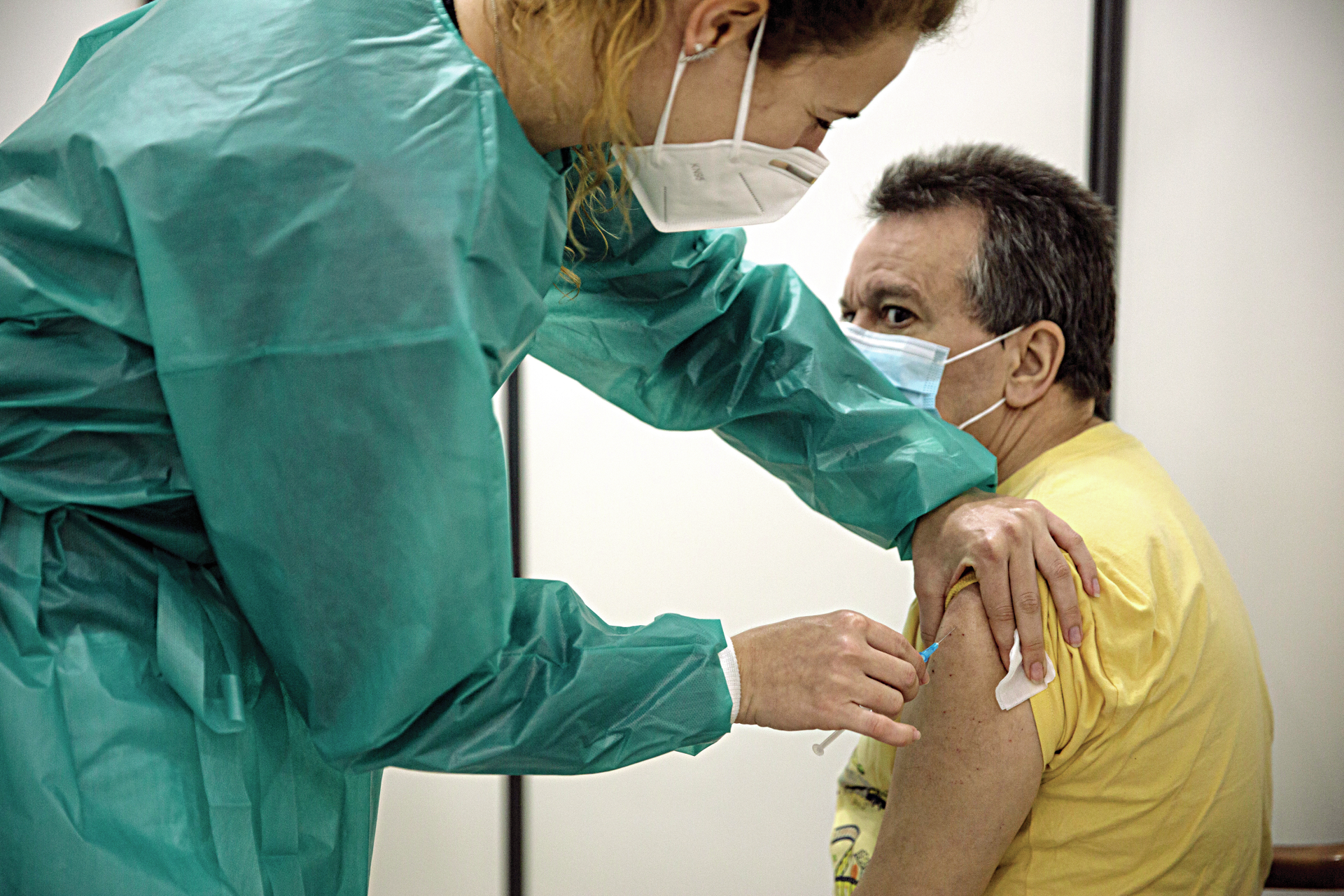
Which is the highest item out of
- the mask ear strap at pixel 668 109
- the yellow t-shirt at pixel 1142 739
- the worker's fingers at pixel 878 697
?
the mask ear strap at pixel 668 109

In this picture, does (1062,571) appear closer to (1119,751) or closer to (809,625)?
(1119,751)

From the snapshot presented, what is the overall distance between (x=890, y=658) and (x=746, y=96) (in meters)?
0.50

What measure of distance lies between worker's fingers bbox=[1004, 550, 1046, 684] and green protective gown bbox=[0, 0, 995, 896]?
0.36 meters

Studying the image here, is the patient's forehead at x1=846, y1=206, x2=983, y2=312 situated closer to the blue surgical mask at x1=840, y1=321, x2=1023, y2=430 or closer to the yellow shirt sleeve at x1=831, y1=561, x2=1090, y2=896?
the blue surgical mask at x1=840, y1=321, x2=1023, y2=430

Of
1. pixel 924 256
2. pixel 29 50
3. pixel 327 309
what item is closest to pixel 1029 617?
pixel 924 256

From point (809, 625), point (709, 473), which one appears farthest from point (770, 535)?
point (809, 625)

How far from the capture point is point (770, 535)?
2262 mm

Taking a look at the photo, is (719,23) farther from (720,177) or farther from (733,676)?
(733,676)

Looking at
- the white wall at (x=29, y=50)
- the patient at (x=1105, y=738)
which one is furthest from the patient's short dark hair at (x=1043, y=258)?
the white wall at (x=29, y=50)

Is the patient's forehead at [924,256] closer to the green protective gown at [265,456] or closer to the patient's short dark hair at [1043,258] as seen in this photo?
the patient's short dark hair at [1043,258]

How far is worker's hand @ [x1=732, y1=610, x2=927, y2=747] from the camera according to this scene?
2.65 ft

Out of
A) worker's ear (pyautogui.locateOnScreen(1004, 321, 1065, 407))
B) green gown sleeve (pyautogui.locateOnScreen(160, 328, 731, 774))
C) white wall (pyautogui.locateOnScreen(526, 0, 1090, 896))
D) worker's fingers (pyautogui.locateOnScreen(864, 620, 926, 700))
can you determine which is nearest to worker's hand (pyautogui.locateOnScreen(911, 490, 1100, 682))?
worker's fingers (pyautogui.locateOnScreen(864, 620, 926, 700))

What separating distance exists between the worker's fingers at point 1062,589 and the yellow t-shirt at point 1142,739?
0.05 feet

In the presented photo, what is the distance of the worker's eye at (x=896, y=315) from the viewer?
4.57 ft
